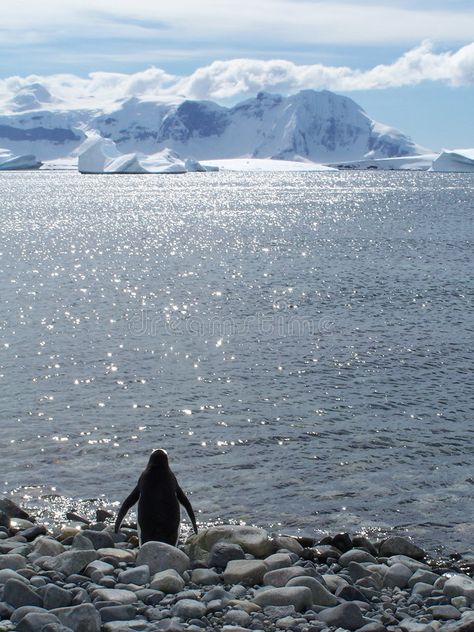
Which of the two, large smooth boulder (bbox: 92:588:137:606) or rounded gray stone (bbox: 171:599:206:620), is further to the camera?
large smooth boulder (bbox: 92:588:137:606)

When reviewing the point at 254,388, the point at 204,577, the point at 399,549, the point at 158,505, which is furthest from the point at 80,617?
the point at 254,388

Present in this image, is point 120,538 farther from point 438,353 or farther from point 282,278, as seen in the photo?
point 282,278

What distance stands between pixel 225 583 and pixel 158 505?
165cm

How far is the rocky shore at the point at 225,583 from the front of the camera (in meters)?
8.66

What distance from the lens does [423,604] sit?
9.80m

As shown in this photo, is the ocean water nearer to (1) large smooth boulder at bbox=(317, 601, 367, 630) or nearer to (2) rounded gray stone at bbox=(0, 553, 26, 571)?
(2) rounded gray stone at bbox=(0, 553, 26, 571)

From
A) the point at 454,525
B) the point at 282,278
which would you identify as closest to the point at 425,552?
the point at 454,525

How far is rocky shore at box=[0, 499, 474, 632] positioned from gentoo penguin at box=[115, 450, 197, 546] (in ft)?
1.06

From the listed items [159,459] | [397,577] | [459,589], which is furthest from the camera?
[159,459]

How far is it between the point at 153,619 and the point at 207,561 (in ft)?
7.07

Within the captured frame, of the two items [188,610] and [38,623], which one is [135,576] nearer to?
[188,610]

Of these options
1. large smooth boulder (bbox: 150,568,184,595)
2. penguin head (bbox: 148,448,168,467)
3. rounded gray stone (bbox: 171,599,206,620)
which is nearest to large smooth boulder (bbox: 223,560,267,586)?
large smooth boulder (bbox: 150,568,184,595)

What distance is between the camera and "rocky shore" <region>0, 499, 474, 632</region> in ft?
28.4

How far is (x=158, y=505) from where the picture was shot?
37.4 ft
